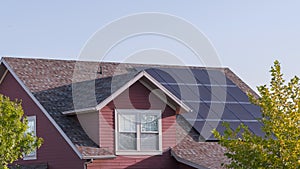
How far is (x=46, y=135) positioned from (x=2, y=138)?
7472mm

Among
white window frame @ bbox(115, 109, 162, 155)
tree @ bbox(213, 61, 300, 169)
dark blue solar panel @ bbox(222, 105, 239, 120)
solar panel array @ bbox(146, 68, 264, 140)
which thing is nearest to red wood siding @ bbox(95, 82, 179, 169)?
white window frame @ bbox(115, 109, 162, 155)

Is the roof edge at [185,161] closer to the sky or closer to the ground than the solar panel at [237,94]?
closer to the ground

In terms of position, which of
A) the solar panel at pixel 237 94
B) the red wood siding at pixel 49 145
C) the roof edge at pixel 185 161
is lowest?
the roof edge at pixel 185 161

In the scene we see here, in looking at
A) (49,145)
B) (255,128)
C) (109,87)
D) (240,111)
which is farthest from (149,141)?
(240,111)

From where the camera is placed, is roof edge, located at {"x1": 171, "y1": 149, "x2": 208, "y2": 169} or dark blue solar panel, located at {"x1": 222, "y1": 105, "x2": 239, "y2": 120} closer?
roof edge, located at {"x1": 171, "y1": 149, "x2": 208, "y2": 169}

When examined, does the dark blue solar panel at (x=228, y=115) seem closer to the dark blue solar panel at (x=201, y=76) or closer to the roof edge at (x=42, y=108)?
the dark blue solar panel at (x=201, y=76)

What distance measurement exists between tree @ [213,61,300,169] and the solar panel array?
11.5 m

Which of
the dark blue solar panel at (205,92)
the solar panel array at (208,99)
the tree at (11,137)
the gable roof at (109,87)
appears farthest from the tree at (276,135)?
the dark blue solar panel at (205,92)

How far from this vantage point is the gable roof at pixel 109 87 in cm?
3080

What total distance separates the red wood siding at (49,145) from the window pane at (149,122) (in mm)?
3198

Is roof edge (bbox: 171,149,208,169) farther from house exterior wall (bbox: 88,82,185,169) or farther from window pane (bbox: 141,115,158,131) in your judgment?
window pane (bbox: 141,115,158,131)

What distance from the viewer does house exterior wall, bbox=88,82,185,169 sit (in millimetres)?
30250

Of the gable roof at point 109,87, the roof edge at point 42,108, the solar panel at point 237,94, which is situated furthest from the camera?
the solar panel at point 237,94

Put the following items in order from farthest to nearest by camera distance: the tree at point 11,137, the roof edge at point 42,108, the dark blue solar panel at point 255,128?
the dark blue solar panel at point 255,128 < the roof edge at point 42,108 < the tree at point 11,137
